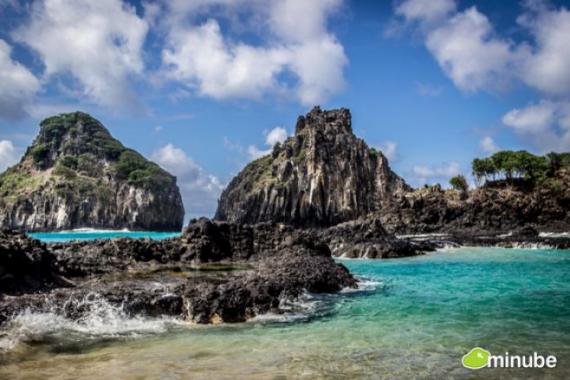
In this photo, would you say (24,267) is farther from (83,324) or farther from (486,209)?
(486,209)

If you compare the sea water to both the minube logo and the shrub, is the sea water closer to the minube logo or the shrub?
the minube logo

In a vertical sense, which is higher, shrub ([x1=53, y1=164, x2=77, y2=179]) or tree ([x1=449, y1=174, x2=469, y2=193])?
shrub ([x1=53, y1=164, x2=77, y2=179])

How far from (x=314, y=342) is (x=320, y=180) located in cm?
12715

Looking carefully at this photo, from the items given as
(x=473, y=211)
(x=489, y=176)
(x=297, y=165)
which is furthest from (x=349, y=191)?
(x=473, y=211)

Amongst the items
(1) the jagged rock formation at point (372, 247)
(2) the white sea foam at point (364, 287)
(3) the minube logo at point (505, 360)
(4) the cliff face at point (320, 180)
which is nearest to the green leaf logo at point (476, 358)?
(3) the minube logo at point (505, 360)

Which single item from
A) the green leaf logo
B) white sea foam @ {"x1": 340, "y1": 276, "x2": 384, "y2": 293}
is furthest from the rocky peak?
the green leaf logo

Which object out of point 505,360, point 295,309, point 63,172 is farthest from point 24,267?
point 63,172

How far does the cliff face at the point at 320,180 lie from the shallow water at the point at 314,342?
381ft

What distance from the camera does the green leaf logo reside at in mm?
8758

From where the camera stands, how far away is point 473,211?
8744 centimetres

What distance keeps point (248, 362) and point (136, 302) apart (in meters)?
5.71

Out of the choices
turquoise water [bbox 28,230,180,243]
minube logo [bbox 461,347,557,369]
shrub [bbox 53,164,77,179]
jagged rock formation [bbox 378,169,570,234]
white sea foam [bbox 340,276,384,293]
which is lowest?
minube logo [bbox 461,347,557,369]

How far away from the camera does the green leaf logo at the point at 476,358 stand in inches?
345

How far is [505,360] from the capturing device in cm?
910
